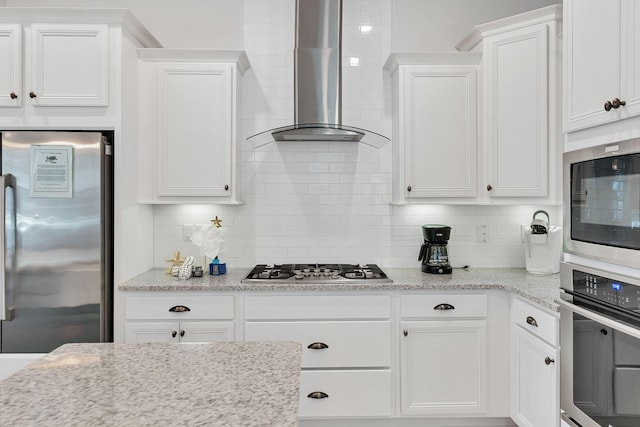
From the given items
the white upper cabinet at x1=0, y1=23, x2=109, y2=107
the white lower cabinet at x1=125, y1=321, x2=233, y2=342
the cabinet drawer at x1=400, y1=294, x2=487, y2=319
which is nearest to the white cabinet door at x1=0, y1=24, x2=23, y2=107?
the white upper cabinet at x1=0, y1=23, x2=109, y2=107

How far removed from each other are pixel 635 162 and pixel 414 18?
230 centimetres

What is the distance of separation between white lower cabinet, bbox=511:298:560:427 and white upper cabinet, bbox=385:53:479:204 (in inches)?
Result: 35.0

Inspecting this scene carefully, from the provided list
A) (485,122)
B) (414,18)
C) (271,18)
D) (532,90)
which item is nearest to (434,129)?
(485,122)

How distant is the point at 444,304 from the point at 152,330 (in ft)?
5.72

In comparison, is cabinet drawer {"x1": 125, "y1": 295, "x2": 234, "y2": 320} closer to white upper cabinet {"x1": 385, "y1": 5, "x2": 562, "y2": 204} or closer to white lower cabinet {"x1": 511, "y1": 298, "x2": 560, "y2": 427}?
white upper cabinet {"x1": 385, "y1": 5, "x2": 562, "y2": 204}

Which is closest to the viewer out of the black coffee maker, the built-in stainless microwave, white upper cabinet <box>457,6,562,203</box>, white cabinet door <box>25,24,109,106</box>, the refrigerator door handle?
the built-in stainless microwave

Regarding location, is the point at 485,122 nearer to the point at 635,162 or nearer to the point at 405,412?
the point at 635,162

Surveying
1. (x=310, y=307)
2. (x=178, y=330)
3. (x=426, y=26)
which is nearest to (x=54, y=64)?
(x=178, y=330)

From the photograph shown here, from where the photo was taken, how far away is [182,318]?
8.72ft

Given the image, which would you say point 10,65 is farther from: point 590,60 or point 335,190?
point 590,60

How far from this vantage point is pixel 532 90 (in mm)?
2764

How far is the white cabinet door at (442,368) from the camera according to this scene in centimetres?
268

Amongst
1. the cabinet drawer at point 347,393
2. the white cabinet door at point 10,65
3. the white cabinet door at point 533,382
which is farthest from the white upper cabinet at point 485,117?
the white cabinet door at point 10,65

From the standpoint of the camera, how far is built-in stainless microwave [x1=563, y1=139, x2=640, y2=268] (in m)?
1.47
